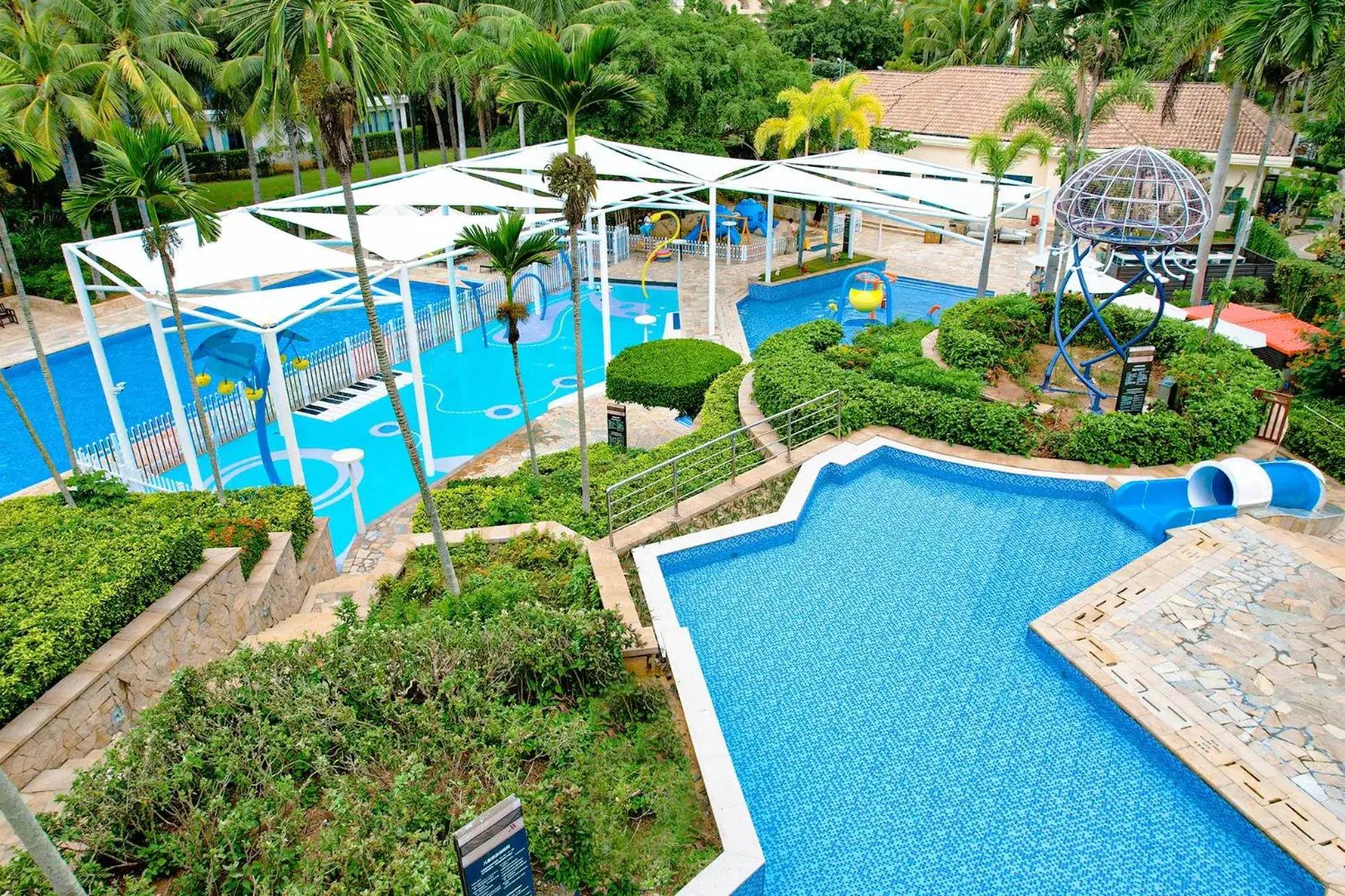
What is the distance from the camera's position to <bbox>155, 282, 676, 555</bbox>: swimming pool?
657 inches

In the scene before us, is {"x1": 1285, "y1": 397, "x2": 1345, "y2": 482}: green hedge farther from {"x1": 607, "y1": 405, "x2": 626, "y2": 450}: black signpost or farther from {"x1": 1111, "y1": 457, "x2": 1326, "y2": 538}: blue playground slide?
{"x1": 607, "y1": 405, "x2": 626, "y2": 450}: black signpost

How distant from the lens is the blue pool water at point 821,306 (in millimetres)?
25812

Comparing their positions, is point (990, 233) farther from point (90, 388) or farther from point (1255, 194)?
point (90, 388)

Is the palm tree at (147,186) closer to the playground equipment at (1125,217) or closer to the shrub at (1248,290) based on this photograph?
the playground equipment at (1125,217)

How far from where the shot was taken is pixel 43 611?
8.65 meters

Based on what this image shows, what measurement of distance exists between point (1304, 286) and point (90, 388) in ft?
108

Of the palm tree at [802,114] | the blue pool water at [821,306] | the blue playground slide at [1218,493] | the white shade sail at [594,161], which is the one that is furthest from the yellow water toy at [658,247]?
the blue playground slide at [1218,493]

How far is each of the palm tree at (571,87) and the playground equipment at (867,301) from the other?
11744 mm

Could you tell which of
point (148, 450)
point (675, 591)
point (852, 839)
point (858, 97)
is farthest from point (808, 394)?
point (858, 97)

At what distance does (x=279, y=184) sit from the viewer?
40.9 m

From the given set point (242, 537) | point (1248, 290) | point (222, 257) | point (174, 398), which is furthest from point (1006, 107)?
point (242, 537)

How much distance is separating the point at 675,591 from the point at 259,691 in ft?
17.7

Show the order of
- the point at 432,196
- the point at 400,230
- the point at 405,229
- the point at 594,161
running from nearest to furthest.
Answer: the point at 400,230
the point at 405,229
the point at 432,196
the point at 594,161

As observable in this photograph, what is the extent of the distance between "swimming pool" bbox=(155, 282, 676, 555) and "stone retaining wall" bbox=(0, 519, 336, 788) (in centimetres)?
316
